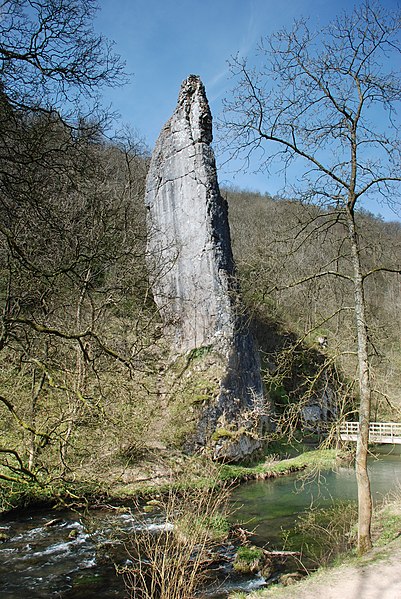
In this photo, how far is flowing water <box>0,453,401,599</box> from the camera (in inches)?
270

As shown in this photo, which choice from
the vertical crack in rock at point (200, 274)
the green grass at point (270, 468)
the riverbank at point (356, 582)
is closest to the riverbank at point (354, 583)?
the riverbank at point (356, 582)

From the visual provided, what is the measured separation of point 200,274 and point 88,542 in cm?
1048

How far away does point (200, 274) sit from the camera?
17672 millimetres

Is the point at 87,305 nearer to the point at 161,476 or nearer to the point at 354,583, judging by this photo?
the point at 161,476

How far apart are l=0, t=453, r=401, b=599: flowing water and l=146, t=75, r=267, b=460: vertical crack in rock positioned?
11.1 ft

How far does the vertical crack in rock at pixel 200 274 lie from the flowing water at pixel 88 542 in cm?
340

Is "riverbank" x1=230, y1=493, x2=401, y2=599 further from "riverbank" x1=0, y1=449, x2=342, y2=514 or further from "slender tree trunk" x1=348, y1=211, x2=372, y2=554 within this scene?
"riverbank" x1=0, y1=449, x2=342, y2=514

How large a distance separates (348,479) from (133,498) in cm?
625

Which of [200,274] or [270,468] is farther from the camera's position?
[200,274]

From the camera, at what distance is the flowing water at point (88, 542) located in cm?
686

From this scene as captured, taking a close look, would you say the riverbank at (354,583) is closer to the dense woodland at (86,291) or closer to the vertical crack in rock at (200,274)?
the dense woodland at (86,291)

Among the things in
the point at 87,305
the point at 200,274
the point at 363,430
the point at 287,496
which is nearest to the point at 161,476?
the point at 287,496

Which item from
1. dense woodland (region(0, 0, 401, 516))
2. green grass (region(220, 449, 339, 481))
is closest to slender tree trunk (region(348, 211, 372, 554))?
dense woodland (region(0, 0, 401, 516))

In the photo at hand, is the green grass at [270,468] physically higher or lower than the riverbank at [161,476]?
lower
